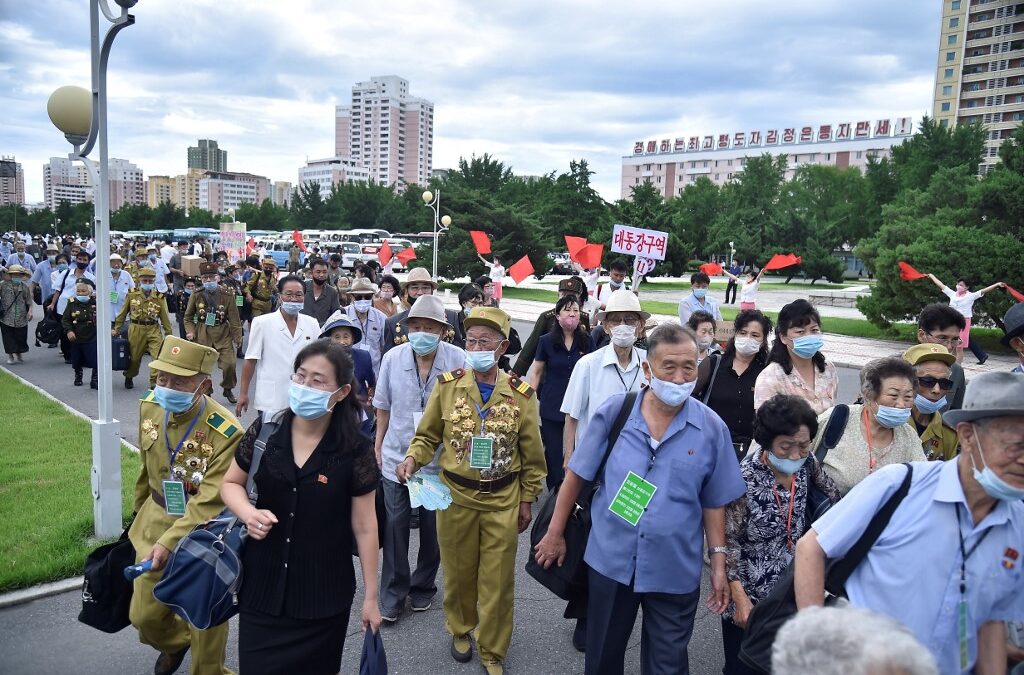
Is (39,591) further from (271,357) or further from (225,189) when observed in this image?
(225,189)

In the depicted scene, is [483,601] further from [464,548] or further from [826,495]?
[826,495]

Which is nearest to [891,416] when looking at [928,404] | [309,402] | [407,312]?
[928,404]

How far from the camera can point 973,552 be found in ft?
7.32

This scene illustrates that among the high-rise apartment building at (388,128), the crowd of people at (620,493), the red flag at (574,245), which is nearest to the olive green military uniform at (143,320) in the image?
the crowd of people at (620,493)

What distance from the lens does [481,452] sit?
4141mm

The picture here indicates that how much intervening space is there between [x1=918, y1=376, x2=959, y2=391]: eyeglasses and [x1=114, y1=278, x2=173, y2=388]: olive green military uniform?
1039 centimetres

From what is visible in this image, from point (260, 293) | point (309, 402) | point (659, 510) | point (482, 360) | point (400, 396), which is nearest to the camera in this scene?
point (309, 402)

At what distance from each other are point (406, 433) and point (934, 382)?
11.0 feet

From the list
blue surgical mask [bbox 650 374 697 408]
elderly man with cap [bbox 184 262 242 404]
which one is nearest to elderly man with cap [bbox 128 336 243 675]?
blue surgical mask [bbox 650 374 697 408]

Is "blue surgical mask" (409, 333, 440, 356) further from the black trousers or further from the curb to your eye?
the curb

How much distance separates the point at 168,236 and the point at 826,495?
80.8m

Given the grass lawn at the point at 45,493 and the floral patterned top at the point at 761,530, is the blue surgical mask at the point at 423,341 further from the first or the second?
the grass lawn at the point at 45,493

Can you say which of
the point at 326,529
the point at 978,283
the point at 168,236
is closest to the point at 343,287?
the point at 326,529

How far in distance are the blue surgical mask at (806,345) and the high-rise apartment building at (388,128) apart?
19390cm
